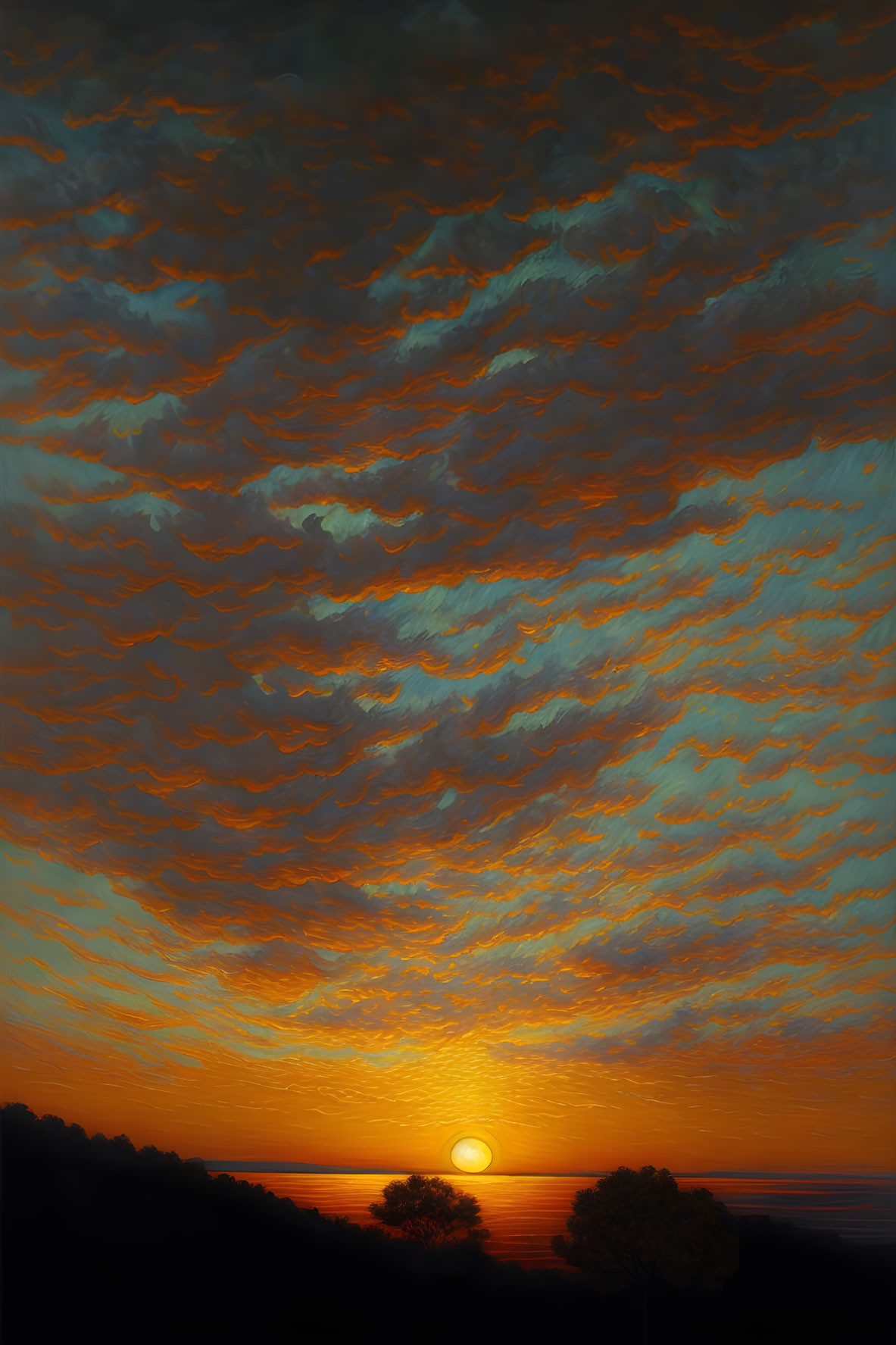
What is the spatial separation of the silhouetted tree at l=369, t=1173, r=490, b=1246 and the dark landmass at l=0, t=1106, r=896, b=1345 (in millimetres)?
61

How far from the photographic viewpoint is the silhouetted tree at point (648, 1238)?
3434 mm

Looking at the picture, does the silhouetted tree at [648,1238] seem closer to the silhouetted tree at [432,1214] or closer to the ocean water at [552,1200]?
the ocean water at [552,1200]

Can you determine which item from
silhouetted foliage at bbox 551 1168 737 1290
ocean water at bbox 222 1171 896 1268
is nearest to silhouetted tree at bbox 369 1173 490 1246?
ocean water at bbox 222 1171 896 1268

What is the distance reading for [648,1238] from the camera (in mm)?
3451

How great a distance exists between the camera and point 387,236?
363 cm

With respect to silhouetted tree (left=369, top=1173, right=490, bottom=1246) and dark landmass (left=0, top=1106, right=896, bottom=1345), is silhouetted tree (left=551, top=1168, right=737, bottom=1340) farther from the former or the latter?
silhouetted tree (left=369, top=1173, right=490, bottom=1246)

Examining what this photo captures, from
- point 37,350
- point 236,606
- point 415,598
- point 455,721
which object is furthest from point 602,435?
point 37,350

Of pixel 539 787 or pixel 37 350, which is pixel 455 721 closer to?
pixel 539 787

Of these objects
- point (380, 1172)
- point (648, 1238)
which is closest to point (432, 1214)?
point (380, 1172)

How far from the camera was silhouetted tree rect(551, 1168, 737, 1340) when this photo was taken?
3434 millimetres

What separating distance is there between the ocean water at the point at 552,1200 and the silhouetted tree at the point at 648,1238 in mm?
51

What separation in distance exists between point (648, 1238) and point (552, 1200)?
1.18 feet

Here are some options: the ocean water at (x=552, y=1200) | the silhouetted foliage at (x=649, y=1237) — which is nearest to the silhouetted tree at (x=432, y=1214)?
the ocean water at (x=552, y=1200)

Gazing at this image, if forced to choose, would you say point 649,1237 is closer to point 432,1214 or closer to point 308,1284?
point 432,1214
